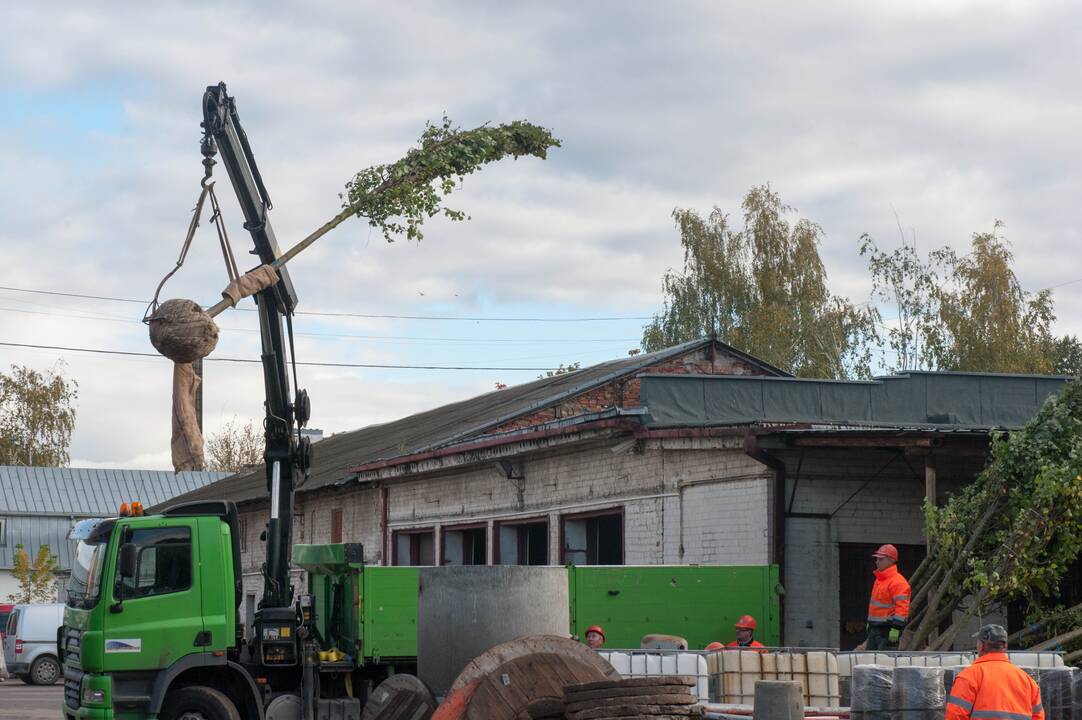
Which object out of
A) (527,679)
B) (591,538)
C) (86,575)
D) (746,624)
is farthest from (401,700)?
(591,538)

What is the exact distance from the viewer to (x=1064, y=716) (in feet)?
33.7

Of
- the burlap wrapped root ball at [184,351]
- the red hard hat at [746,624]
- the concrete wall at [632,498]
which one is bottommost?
the red hard hat at [746,624]

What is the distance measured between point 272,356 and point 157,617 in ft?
10.7

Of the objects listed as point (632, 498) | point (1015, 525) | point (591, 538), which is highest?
point (632, 498)

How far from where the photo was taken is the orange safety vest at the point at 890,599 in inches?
528

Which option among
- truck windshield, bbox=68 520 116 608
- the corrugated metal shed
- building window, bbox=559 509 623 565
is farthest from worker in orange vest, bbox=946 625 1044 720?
the corrugated metal shed

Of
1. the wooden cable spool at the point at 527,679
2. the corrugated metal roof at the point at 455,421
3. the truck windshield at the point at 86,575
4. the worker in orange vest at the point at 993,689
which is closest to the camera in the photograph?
the worker in orange vest at the point at 993,689

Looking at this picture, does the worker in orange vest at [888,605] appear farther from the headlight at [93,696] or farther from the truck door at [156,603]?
the headlight at [93,696]

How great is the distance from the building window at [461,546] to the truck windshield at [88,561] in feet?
33.1

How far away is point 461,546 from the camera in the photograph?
25000 millimetres

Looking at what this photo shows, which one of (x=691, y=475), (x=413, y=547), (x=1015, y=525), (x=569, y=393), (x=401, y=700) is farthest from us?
(x=569, y=393)

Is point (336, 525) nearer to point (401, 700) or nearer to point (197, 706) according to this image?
point (197, 706)

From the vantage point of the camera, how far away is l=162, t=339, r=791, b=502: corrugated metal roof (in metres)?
27.9

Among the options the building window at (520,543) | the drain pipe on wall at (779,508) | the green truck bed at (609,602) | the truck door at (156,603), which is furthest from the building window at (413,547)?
the truck door at (156,603)
